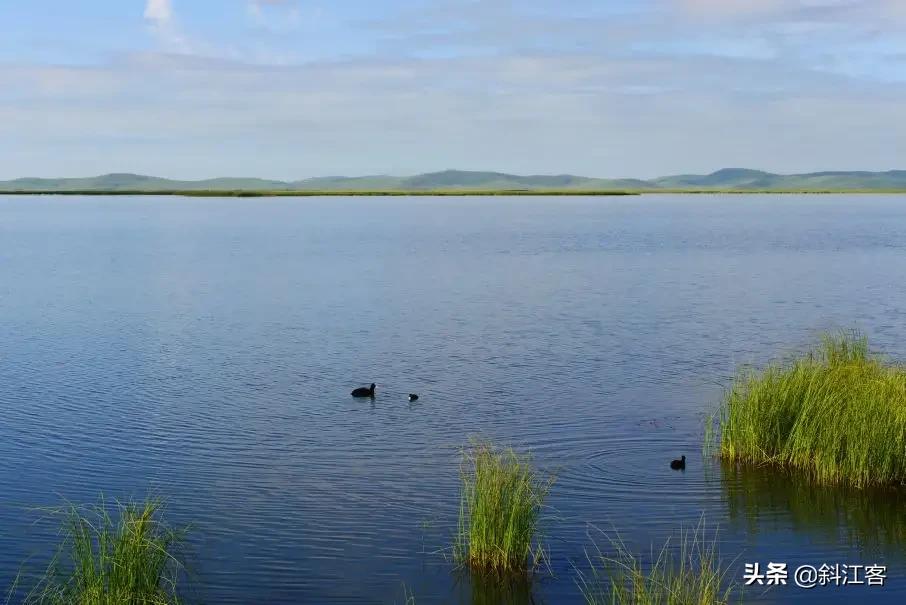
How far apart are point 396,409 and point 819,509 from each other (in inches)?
373

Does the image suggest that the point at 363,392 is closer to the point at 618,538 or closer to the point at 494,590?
the point at 618,538

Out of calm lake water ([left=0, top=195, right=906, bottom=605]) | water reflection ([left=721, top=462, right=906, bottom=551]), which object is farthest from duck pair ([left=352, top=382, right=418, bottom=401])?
water reflection ([left=721, top=462, right=906, bottom=551])

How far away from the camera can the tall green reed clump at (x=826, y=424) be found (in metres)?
15.9

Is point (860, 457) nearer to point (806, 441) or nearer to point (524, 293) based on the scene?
point (806, 441)

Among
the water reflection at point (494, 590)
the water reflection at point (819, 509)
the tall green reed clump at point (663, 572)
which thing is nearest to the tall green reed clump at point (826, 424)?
the water reflection at point (819, 509)

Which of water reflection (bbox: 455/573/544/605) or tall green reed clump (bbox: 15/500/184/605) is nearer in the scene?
tall green reed clump (bbox: 15/500/184/605)

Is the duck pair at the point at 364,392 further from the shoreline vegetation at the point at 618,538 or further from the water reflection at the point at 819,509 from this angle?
the water reflection at the point at 819,509

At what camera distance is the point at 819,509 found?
15492mm

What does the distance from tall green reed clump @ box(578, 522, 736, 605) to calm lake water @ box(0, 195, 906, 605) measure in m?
0.28

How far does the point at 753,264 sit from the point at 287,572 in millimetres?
48684

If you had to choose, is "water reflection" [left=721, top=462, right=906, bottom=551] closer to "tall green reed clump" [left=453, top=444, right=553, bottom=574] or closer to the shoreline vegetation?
the shoreline vegetation

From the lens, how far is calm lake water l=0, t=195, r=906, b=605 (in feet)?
46.6

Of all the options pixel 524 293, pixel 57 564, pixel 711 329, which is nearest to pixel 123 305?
pixel 524 293

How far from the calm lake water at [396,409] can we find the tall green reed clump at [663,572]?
0.28 metres
